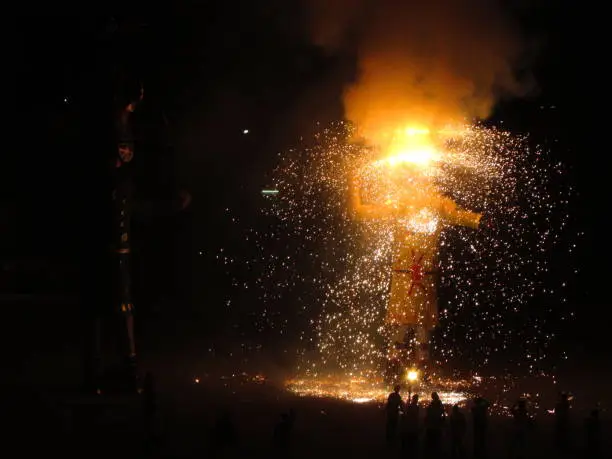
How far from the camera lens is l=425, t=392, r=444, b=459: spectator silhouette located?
9602 millimetres

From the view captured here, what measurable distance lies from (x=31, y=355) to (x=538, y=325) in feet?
43.0

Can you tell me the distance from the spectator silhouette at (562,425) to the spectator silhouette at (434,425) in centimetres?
197

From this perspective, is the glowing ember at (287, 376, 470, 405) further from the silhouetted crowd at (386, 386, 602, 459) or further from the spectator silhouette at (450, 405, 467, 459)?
the spectator silhouette at (450, 405, 467, 459)

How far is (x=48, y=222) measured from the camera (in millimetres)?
21438

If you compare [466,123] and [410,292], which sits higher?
[466,123]

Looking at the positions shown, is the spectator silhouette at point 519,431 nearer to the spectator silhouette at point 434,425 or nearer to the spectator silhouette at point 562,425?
the spectator silhouette at point 434,425

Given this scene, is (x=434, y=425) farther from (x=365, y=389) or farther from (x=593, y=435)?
(x=365, y=389)

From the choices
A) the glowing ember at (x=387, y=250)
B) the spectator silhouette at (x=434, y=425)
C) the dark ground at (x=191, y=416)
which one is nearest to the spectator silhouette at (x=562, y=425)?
the dark ground at (x=191, y=416)

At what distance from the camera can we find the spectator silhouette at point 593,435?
1012 centimetres

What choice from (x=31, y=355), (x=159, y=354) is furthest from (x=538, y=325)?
(x=31, y=355)

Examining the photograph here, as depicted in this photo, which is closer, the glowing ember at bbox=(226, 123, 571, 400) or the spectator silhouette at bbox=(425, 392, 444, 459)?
the spectator silhouette at bbox=(425, 392, 444, 459)

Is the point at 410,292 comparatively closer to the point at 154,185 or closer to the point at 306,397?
the point at 306,397

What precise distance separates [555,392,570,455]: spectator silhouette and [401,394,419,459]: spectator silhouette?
2.24 meters

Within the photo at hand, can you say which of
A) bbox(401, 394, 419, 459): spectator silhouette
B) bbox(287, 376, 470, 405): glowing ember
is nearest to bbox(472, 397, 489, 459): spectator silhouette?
bbox(401, 394, 419, 459): spectator silhouette
